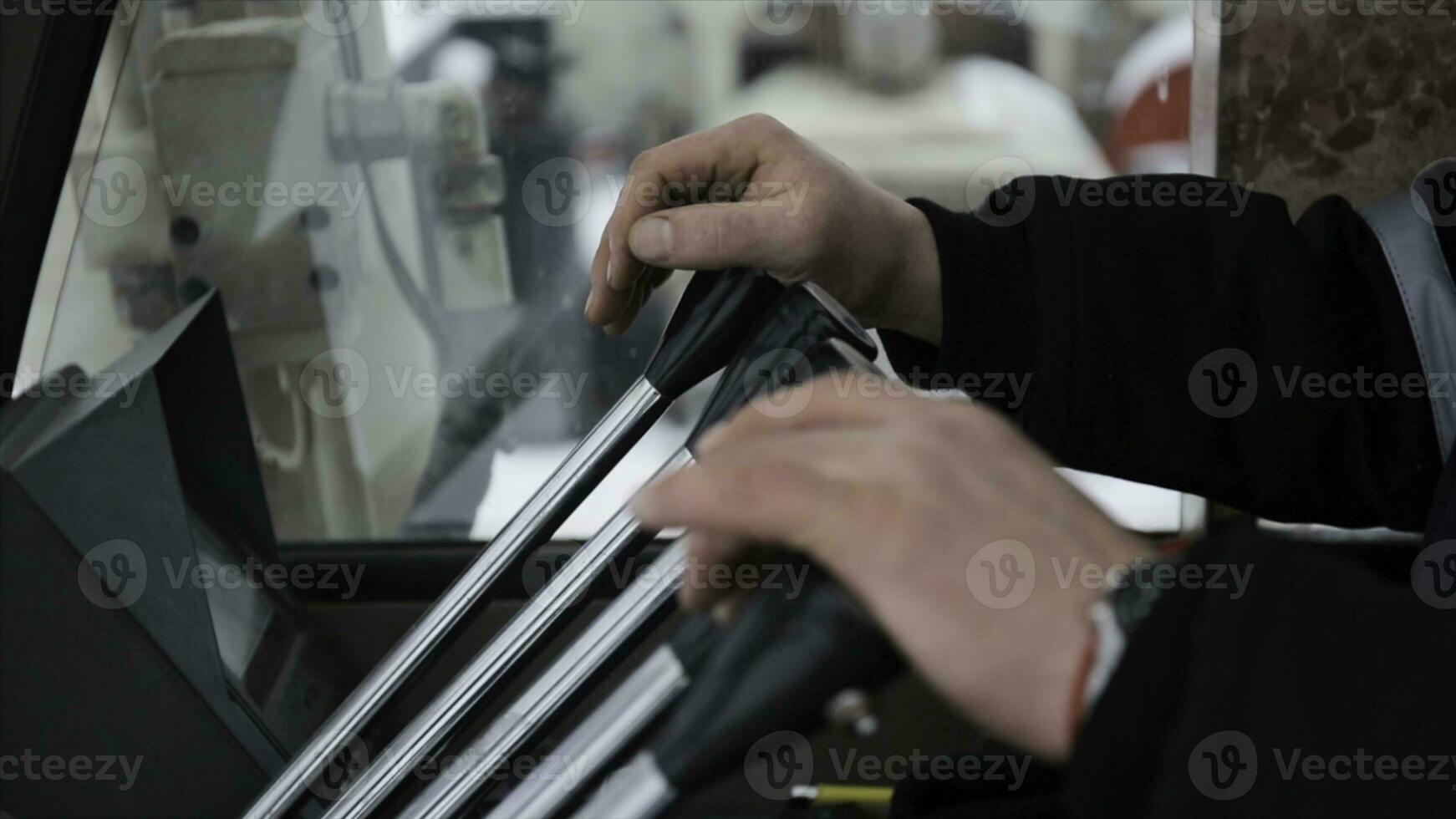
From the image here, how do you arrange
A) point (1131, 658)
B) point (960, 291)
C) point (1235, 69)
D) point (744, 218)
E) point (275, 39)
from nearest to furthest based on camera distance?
point (1131, 658)
point (744, 218)
point (960, 291)
point (1235, 69)
point (275, 39)

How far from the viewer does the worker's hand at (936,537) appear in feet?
1.17

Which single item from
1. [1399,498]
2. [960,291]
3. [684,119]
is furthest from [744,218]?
[684,119]

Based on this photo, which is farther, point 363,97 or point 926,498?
point 363,97

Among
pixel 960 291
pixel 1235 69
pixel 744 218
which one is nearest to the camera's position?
pixel 744 218

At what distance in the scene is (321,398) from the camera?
4.25ft

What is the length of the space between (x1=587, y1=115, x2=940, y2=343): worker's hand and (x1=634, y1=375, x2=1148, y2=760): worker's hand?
0.93 feet

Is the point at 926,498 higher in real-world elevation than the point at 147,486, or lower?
higher

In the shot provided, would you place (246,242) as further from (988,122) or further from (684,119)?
(988,122)

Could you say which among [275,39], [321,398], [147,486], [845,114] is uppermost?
[275,39]

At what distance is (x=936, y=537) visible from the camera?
0.36m

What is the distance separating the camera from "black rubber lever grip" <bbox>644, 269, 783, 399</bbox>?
1.82 feet

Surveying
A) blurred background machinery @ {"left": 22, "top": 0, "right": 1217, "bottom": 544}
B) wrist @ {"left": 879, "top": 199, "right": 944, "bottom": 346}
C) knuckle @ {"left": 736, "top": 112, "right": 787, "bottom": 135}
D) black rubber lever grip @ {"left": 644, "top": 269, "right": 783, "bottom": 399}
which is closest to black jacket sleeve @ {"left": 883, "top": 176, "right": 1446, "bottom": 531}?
wrist @ {"left": 879, "top": 199, "right": 944, "bottom": 346}

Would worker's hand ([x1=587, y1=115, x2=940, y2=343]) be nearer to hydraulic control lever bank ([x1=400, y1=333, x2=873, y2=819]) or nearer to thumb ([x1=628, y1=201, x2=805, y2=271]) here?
thumb ([x1=628, y1=201, x2=805, y2=271])

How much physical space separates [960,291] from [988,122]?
1.37 feet
